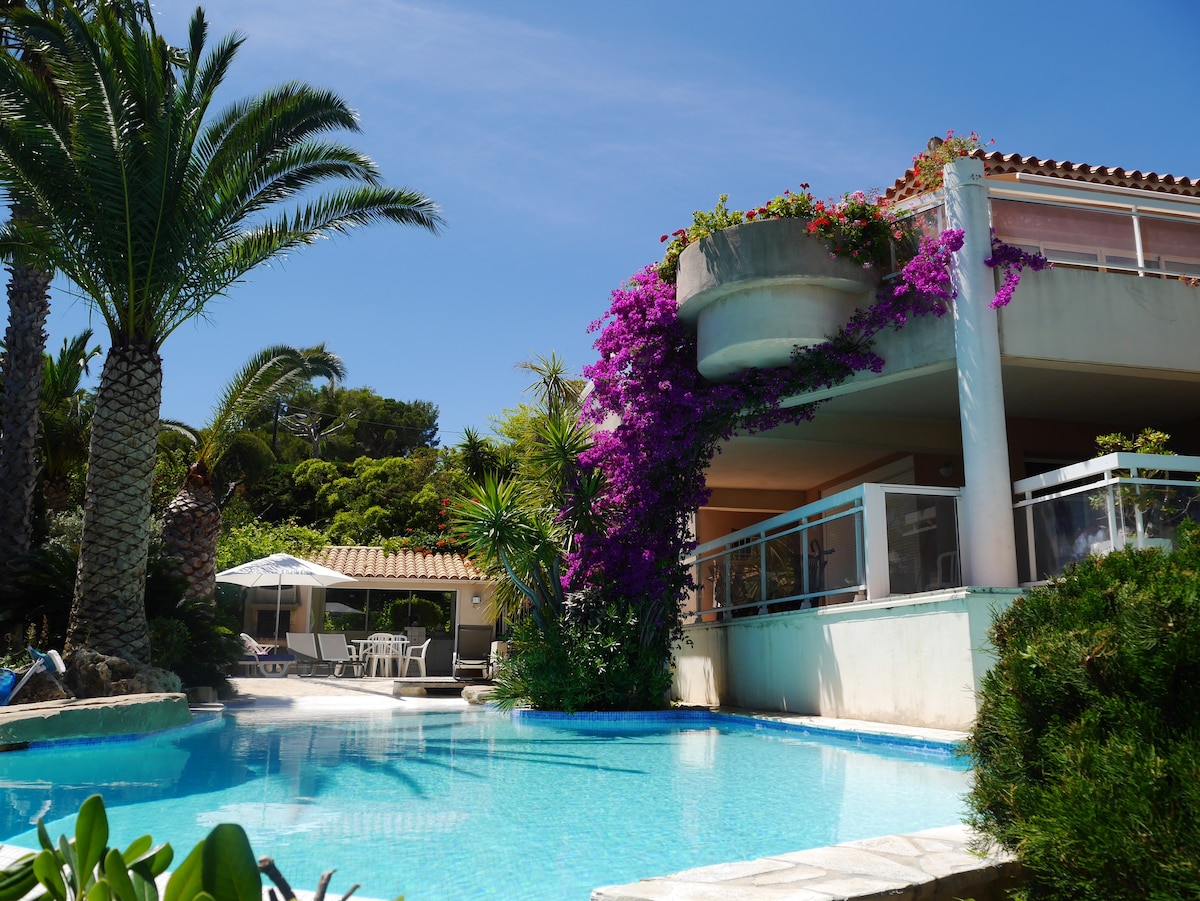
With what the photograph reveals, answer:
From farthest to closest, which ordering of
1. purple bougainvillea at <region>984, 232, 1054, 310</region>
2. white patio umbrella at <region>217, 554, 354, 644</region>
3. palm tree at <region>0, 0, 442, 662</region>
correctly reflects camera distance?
white patio umbrella at <region>217, 554, 354, 644</region>, palm tree at <region>0, 0, 442, 662</region>, purple bougainvillea at <region>984, 232, 1054, 310</region>

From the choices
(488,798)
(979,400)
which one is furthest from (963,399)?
(488,798)

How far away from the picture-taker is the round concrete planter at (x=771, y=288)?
1239 centimetres

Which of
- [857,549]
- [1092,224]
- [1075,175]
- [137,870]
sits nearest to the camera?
[137,870]

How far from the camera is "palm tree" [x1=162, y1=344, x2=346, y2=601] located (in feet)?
60.8

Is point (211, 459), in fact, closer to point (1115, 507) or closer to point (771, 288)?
point (771, 288)

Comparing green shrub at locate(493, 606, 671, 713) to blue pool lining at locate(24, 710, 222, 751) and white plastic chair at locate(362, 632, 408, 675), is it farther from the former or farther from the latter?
white plastic chair at locate(362, 632, 408, 675)

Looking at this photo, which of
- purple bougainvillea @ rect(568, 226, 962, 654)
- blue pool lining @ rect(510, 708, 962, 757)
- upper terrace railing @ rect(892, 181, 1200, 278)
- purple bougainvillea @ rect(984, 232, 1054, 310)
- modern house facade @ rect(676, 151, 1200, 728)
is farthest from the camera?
purple bougainvillea @ rect(568, 226, 962, 654)

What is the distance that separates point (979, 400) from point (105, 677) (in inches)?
428

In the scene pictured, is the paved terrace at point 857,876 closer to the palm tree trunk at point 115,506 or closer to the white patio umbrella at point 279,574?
the palm tree trunk at point 115,506

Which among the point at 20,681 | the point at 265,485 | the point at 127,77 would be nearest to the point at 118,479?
the point at 20,681

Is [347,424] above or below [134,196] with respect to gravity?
above

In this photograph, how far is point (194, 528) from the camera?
19047 millimetres

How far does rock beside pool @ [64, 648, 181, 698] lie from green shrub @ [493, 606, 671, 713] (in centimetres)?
488

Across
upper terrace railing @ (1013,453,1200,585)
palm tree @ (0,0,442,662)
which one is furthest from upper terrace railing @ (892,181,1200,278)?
palm tree @ (0,0,442,662)
